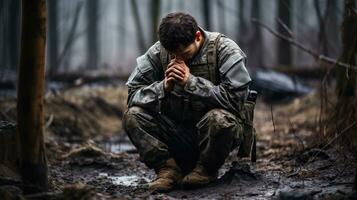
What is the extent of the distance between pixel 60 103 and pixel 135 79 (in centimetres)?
547

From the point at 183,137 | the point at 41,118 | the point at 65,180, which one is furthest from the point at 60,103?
the point at 41,118

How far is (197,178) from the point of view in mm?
4469

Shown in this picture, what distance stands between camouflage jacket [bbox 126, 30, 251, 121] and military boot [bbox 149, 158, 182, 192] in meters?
0.38

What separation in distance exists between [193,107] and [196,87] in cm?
25

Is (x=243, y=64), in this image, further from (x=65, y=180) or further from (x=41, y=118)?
(x=65, y=180)

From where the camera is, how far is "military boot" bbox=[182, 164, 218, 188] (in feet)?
14.6

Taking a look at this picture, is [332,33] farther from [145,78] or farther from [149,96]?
[149,96]

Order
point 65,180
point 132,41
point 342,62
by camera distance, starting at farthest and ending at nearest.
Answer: point 132,41, point 342,62, point 65,180

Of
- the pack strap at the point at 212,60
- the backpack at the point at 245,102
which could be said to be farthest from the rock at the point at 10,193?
the pack strap at the point at 212,60

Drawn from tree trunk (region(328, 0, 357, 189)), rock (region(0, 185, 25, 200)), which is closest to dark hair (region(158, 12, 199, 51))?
rock (region(0, 185, 25, 200))

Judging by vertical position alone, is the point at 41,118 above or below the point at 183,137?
above

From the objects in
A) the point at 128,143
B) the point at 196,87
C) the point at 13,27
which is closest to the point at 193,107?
the point at 196,87

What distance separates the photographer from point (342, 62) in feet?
19.5

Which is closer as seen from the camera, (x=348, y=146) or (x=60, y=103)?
(x=348, y=146)
